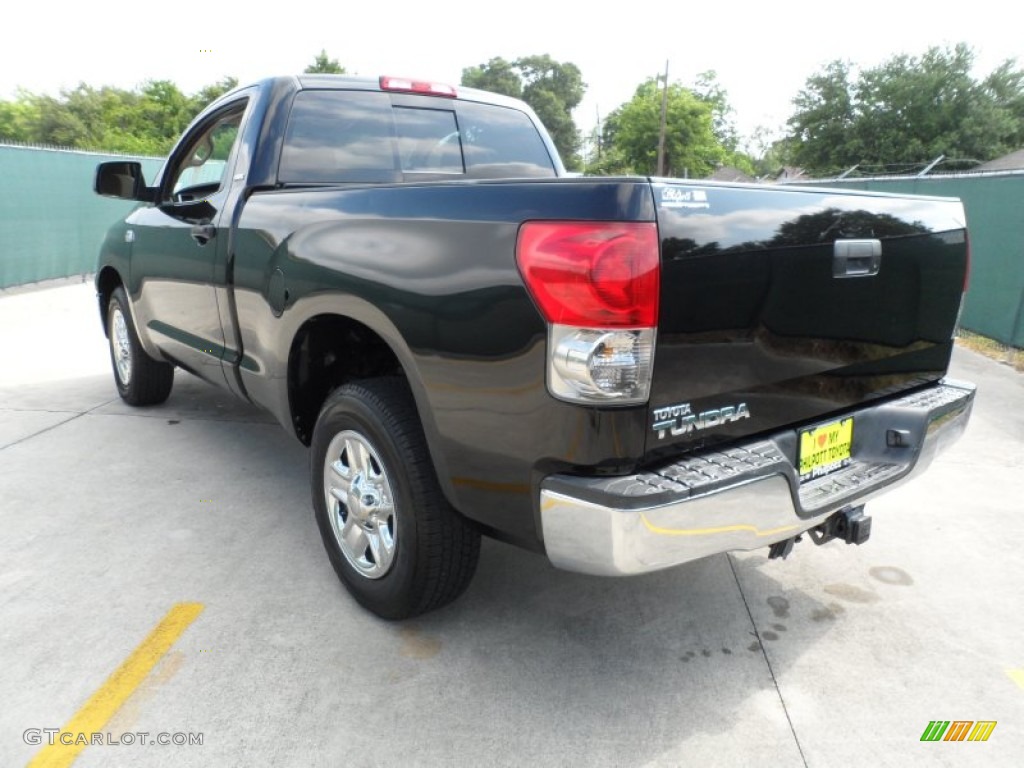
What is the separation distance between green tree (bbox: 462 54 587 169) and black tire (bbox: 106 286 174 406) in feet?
267

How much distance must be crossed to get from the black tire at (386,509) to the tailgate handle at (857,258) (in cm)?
138

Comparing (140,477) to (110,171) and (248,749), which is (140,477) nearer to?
(110,171)

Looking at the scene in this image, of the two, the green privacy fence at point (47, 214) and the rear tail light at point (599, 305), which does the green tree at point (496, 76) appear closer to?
the green privacy fence at point (47, 214)

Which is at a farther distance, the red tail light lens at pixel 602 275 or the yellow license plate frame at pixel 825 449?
the yellow license plate frame at pixel 825 449

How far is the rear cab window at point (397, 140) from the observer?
334 centimetres

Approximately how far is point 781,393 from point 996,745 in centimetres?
118

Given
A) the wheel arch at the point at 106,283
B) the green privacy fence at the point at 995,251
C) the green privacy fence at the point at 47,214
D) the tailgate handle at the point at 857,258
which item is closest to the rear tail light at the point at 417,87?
the tailgate handle at the point at 857,258

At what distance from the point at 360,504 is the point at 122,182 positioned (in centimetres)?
274

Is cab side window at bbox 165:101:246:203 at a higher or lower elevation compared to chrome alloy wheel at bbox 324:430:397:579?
higher

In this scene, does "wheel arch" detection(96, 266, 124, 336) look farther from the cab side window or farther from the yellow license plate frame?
the yellow license plate frame

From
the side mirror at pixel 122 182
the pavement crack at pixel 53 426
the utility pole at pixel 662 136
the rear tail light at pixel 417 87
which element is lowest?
the pavement crack at pixel 53 426

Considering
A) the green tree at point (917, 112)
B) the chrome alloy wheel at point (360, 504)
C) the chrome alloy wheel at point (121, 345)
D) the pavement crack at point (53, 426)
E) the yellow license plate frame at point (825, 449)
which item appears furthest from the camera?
the green tree at point (917, 112)

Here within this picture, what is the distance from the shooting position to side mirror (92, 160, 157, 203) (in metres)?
4.13

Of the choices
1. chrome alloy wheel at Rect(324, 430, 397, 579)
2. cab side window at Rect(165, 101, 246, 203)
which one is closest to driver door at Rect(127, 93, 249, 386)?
cab side window at Rect(165, 101, 246, 203)
